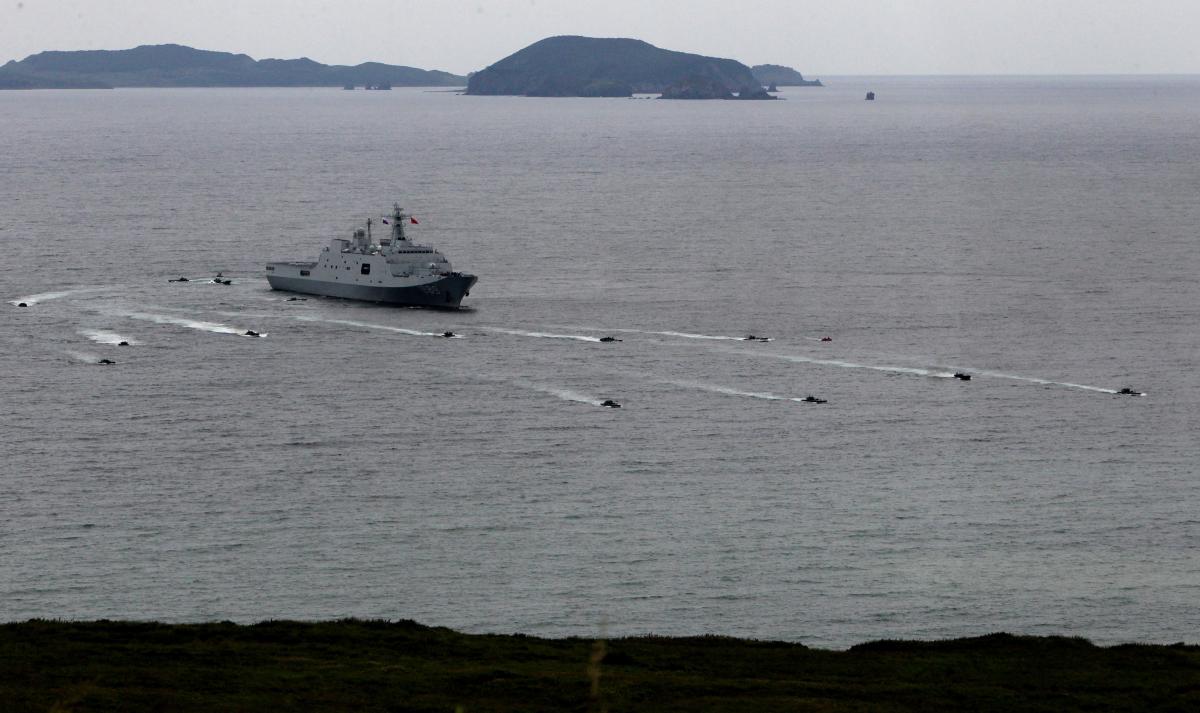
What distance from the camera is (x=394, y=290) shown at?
166 m

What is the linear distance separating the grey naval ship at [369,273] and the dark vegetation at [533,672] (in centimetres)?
10156

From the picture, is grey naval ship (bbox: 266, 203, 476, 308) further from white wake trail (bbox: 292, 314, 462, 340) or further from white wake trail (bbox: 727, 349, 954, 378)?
white wake trail (bbox: 727, 349, 954, 378)

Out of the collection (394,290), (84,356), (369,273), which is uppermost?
(369,273)

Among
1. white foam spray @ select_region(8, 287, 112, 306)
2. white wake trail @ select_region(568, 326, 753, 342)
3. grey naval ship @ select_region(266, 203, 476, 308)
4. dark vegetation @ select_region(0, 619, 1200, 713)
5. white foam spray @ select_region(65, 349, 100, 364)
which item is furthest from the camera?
grey naval ship @ select_region(266, 203, 476, 308)

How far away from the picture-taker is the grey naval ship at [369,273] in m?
166

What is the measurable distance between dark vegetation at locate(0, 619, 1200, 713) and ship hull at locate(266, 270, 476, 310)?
9705 cm

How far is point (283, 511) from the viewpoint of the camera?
89.6m

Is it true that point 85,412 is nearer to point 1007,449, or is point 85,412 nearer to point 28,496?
point 28,496

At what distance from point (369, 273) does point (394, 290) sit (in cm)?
461

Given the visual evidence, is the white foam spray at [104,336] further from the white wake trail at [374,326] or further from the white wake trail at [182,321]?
the white wake trail at [374,326]

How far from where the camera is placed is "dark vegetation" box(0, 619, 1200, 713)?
167 feet

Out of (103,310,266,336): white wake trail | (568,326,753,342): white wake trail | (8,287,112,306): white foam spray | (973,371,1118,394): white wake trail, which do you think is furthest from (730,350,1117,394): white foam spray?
(8,287,112,306): white foam spray

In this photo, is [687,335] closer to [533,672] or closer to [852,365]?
[852,365]

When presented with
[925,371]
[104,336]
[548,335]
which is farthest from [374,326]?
[925,371]
